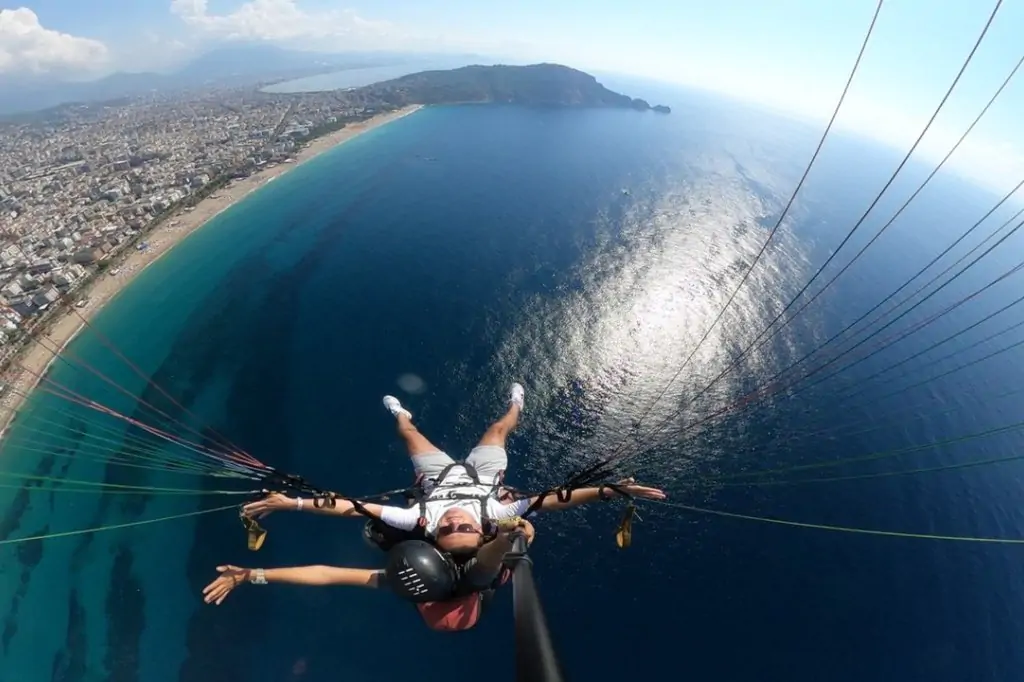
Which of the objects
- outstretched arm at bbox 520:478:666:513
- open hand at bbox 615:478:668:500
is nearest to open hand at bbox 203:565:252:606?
outstretched arm at bbox 520:478:666:513

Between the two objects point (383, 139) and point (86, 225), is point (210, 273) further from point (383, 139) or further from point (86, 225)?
point (383, 139)

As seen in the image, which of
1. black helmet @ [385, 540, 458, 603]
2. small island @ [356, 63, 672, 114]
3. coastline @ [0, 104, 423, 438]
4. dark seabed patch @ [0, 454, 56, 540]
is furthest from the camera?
small island @ [356, 63, 672, 114]

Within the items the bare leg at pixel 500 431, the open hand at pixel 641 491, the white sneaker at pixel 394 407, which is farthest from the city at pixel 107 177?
the open hand at pixel 641 491

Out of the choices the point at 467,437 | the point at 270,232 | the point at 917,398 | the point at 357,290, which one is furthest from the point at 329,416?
the point at 917,398

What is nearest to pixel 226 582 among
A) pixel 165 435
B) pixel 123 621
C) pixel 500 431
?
pixel 500 431

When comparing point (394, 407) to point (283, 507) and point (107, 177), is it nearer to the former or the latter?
point (283, 507)

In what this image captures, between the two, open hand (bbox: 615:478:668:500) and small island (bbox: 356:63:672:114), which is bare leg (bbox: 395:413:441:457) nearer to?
open hand (bbox: 615:478:668:500)
